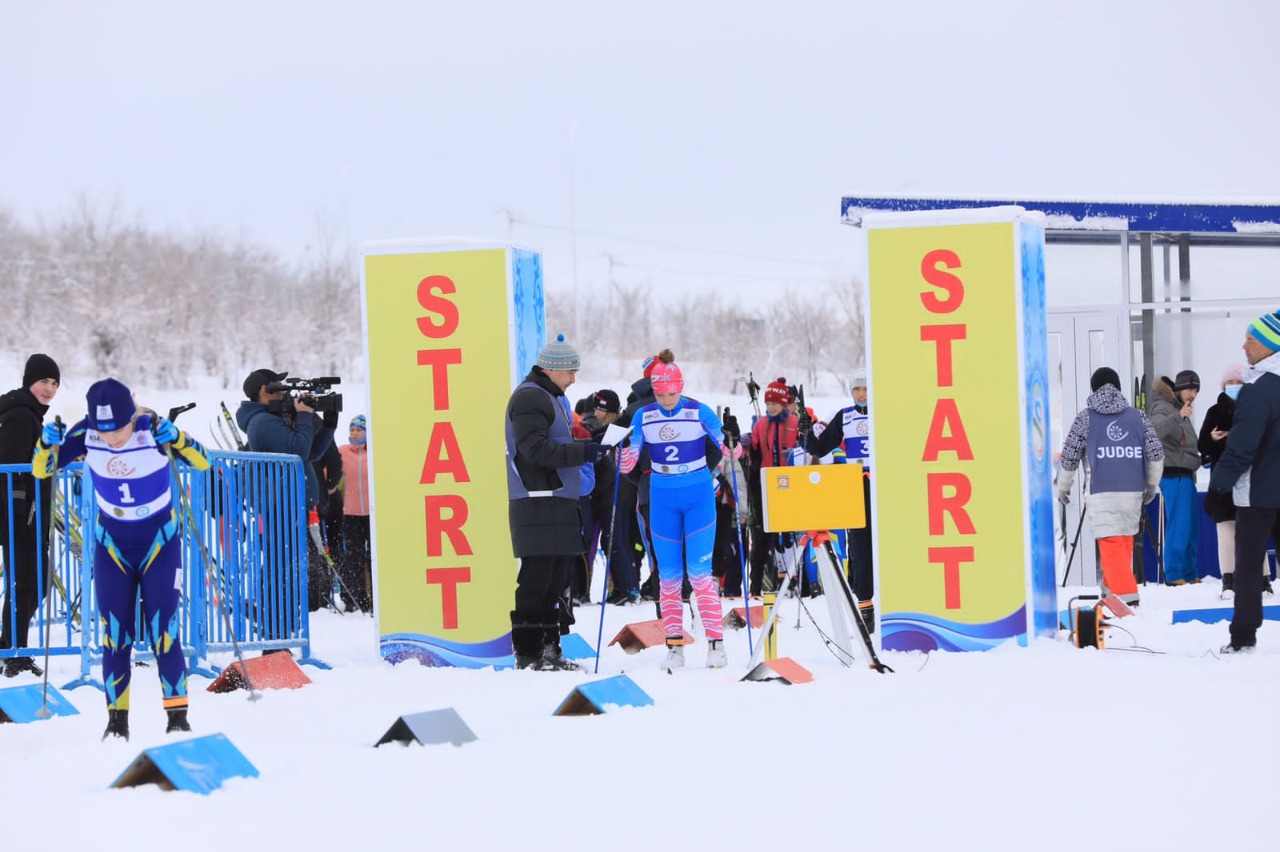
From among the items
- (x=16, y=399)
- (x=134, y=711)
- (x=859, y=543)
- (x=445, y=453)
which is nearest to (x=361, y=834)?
(x=134, y=711)

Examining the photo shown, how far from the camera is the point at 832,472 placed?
9.02 metres

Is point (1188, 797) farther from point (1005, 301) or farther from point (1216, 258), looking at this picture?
point (1216, 258)

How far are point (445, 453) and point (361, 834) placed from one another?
510 centimetres

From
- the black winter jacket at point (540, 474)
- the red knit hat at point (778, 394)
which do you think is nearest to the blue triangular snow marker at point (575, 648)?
the black winter jacket at point (540, 474)

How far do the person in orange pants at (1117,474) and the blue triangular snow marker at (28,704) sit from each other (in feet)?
22.8

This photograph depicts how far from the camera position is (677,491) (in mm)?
9625

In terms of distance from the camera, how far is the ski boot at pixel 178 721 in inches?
298

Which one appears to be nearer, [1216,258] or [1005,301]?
[1005,301]

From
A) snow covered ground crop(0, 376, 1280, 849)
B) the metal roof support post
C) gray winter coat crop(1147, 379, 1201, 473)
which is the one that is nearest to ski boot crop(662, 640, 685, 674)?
snow covered ground crop(0, 376, 1280, 849)

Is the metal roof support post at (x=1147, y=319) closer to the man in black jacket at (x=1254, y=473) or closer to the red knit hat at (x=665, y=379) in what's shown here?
the man in black jacket at (x=1254, y=473)

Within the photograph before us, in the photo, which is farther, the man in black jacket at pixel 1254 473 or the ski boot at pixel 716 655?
the ski boot at pixel 716 655

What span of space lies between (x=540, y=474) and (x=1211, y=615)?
451 cm

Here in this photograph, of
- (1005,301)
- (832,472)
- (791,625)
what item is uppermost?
(1005,301)

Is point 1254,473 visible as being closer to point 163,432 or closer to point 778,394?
point 778,394
